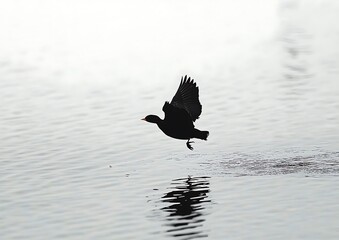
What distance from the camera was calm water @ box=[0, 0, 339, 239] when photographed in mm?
19797

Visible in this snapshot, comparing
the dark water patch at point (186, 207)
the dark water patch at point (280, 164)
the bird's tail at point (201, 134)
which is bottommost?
the dark water patch at point (186, 207)

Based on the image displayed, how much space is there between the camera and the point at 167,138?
94.6 feet

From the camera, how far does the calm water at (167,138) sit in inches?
779

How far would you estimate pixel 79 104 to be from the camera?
3631cm

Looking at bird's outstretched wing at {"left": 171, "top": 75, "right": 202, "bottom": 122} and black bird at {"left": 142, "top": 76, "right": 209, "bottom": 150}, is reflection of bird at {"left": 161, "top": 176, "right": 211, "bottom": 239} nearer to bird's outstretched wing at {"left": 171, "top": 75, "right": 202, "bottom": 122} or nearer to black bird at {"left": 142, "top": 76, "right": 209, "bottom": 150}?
black bird at {"left": 142, "top": 76, "right": 209, "bottom": 150}

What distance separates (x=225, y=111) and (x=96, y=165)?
28.4 ft

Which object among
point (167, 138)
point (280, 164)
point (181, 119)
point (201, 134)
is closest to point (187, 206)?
point (201, 134)

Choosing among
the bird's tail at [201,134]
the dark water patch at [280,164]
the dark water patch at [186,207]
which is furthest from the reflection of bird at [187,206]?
the dark water patch at [280,164]

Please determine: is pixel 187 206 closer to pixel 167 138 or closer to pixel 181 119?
pixel 181 119

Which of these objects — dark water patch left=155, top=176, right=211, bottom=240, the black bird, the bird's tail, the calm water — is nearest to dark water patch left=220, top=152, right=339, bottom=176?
the calm water

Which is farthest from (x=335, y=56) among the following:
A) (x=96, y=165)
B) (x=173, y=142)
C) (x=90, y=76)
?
(x=96, y=165)

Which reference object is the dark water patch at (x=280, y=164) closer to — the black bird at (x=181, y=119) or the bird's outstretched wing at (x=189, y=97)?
the black bird at (x=181, y=119)

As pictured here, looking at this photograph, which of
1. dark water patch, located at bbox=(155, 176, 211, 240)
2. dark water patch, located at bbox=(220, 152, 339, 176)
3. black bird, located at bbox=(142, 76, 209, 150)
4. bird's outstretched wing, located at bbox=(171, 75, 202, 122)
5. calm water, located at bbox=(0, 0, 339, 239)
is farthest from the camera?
dark water patch, located at bbox=(220, 152, 339, 176)

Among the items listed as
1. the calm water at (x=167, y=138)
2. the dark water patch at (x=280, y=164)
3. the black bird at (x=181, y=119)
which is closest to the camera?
the calm water at (x=167, y=138)
